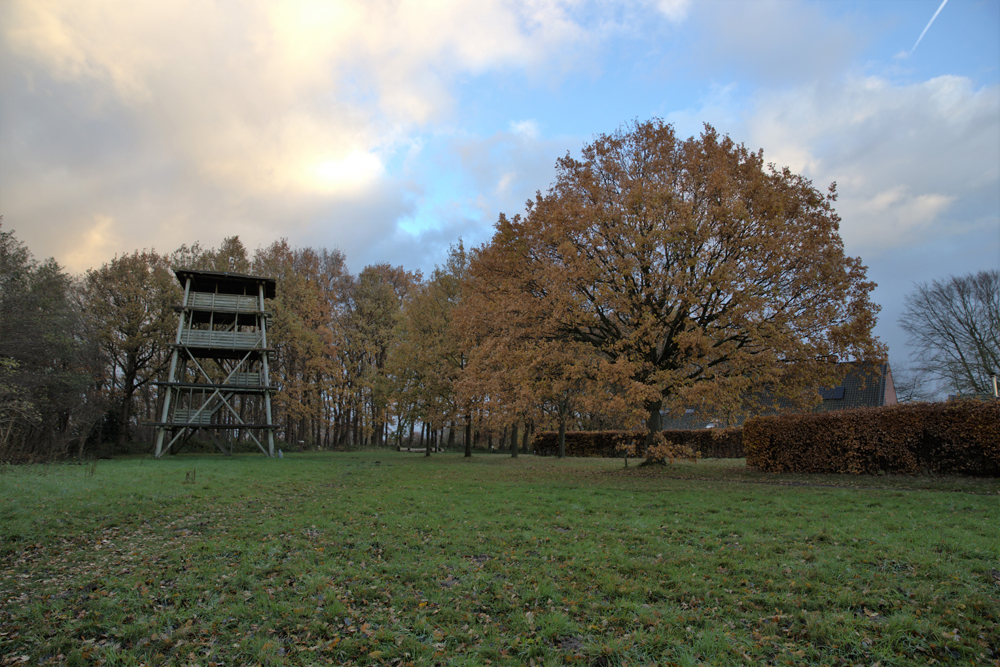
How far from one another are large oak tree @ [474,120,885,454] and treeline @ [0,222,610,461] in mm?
3551

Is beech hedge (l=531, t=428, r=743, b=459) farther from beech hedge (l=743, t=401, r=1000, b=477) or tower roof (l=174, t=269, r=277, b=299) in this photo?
tower roof (l=174, t=269, r=277, b=299)

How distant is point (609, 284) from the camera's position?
15.8 meters

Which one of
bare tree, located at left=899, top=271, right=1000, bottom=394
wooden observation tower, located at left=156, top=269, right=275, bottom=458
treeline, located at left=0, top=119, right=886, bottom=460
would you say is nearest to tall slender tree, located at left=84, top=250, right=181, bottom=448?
wooden observation tower, located at left=156, top=269, right=275, bottom=458

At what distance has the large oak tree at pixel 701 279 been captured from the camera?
575 inches

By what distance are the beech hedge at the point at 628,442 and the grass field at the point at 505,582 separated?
604 inches

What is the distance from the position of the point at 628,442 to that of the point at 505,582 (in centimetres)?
2598

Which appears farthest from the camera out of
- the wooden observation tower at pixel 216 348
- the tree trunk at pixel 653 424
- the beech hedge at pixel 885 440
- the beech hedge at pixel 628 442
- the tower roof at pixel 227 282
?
the beech hedge at pixel 628 442

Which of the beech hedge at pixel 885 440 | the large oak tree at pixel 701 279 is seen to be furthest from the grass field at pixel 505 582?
the large oak tree at pixel 701 279

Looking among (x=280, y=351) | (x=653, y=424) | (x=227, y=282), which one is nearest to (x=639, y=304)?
(x=653, y=424)

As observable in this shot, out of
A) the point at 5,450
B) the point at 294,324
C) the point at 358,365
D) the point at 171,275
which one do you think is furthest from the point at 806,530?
the point at 171,275

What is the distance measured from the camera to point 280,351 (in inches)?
1361

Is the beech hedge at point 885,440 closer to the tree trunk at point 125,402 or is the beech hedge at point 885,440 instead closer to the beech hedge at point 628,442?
the beech hedge at point 628,442

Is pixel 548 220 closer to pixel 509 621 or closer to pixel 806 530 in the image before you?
pixel 806 530

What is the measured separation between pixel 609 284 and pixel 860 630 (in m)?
12.1
